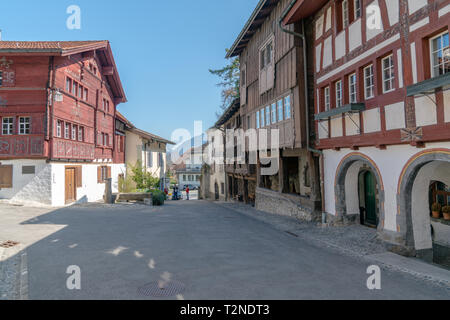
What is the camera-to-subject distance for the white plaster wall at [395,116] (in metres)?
7.95

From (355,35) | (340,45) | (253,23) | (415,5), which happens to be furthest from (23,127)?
(415,5)

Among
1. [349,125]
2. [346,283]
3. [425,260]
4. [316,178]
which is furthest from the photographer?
[316,178]

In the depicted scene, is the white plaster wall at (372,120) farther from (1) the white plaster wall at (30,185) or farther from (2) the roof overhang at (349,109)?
(1) the white plaster wall at (30,185)

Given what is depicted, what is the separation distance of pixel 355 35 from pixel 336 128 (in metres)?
3.04

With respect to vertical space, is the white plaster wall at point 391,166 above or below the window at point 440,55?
below

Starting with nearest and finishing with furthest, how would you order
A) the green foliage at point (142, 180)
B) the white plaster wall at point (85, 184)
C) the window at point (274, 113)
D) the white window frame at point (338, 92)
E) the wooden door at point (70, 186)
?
1. the white window frame at point (338, 92)
2. the window at point (274, 113)
3. the white plaster wall at point (85, 184)
4. the wooden door at point (70, 186)
5. the green foliage at point (142, 180)

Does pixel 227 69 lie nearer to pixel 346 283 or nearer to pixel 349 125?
pixel 349 125

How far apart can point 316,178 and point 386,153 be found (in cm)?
450

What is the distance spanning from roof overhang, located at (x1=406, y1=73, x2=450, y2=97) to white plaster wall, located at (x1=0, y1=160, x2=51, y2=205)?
17.0 meters

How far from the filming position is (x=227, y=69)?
34.5 meters

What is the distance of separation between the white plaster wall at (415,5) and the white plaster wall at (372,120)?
2.55m

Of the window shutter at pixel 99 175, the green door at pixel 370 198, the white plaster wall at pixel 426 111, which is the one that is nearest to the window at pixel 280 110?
the green door at pixel 370 198

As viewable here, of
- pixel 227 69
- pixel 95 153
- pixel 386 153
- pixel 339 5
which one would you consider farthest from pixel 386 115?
pixel 227 69

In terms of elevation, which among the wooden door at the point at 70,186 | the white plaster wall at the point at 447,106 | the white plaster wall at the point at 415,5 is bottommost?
the wooden door at the point at 70,186
